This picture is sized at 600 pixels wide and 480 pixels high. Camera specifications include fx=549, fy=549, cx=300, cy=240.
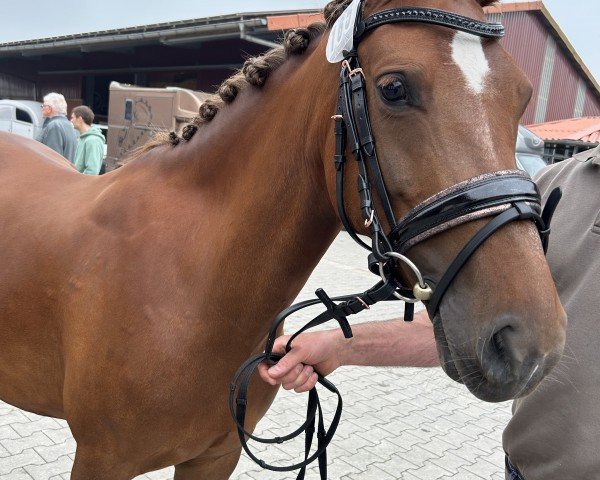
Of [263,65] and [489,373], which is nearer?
[489,373]

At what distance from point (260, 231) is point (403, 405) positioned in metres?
3.05

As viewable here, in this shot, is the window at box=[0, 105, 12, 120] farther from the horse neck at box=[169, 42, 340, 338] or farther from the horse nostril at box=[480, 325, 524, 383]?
the horse nostril at box=[480, 325, 524, 383]

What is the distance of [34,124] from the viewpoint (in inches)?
548

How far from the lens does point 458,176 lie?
3.71ft

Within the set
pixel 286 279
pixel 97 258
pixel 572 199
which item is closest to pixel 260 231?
pixel 286 279

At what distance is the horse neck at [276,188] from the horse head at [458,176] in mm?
226

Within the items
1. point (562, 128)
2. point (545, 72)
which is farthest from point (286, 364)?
point (545, 72)

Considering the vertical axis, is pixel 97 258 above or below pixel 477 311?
below

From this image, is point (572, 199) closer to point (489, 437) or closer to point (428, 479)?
point (428, 479)

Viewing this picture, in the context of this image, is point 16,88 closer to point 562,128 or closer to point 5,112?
point 5,112

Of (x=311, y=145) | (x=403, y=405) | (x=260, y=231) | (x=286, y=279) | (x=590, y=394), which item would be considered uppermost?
(x=311, y=145)

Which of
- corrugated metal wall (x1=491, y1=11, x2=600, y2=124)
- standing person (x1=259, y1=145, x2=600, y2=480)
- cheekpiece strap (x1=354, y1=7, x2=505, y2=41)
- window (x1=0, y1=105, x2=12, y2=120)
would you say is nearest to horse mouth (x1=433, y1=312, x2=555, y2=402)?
standing person (x1=259, y1=145, x2=600, y2=480)

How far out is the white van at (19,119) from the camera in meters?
13.6

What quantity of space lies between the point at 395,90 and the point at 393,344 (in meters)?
0.84
